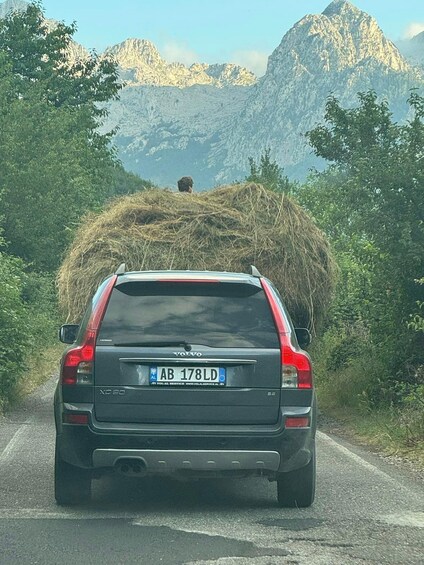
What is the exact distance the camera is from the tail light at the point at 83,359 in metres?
7.48

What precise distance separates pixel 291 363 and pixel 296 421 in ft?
1.29

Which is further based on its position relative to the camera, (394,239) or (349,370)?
(349,370)

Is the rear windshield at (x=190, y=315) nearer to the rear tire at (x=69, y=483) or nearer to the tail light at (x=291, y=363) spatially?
the tail light at (x=291, y=363)

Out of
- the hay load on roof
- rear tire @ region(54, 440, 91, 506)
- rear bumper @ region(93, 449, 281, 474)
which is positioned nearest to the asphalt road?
rear tire @ region(54, 440, 91, 506)

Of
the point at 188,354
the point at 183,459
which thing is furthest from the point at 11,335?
the point at 183,459

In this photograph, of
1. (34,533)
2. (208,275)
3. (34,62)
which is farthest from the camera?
(34,62)

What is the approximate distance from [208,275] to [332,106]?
2938 cm

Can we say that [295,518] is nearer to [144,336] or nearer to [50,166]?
[144,336]

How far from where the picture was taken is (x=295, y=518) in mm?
7496

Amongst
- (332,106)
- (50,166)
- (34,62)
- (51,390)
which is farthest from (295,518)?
(34,62)

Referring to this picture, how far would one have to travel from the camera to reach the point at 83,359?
7488 millimetres

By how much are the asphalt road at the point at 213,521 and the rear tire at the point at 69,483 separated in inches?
4.1

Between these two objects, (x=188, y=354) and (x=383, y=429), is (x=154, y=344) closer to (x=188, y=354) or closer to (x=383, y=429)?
(x=188, y=354)

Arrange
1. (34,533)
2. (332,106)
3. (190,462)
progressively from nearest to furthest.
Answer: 1. (34,533)
2. (190,462)
3. (332,106)
